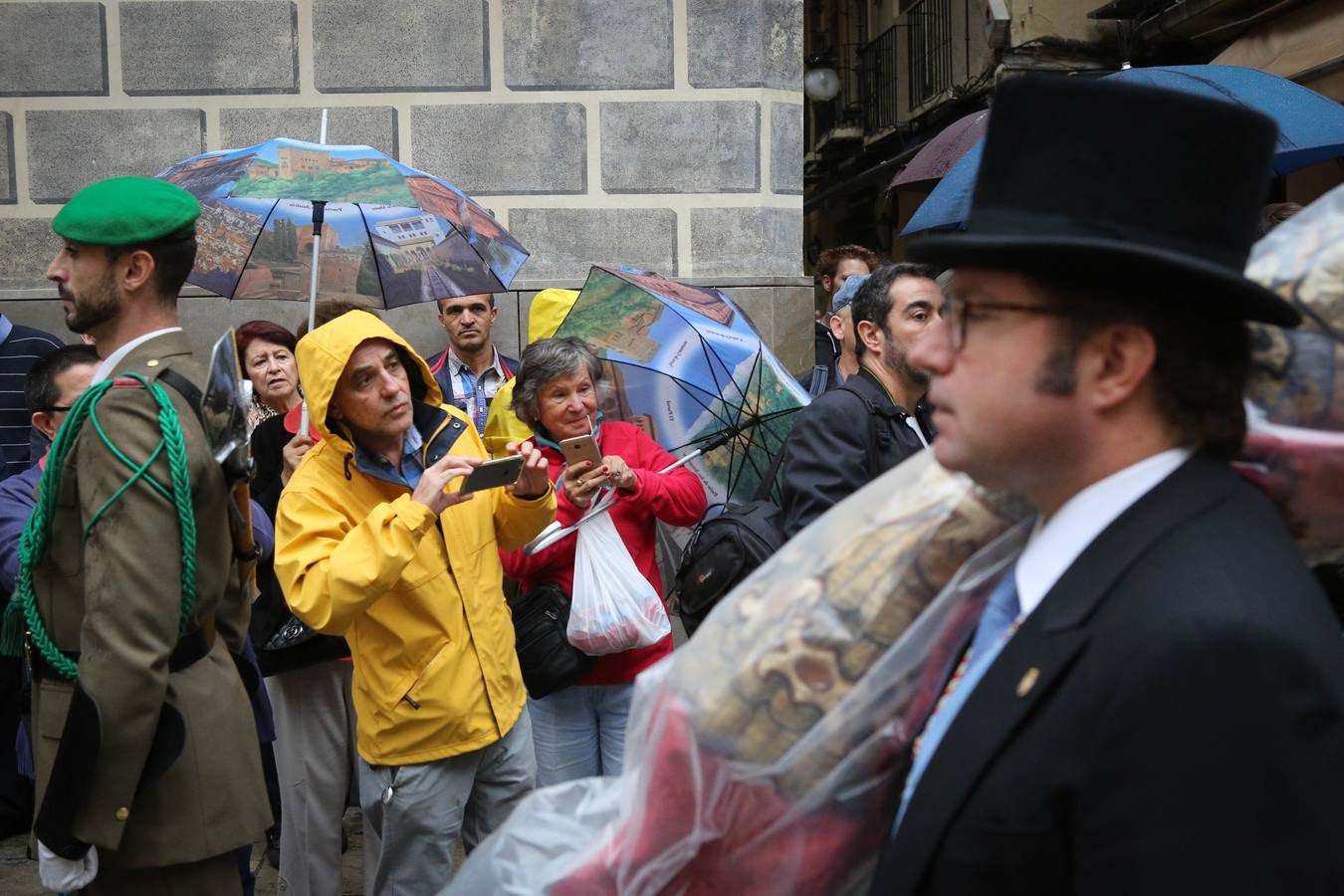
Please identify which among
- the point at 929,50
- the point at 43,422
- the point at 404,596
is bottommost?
the point at 404,596

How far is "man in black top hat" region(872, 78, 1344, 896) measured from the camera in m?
1.19

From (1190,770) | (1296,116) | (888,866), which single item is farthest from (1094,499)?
(1296,116)

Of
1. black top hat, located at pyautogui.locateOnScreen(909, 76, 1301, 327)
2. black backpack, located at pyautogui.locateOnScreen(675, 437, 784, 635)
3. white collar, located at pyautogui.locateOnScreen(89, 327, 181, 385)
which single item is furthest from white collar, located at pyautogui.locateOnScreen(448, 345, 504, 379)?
black top hat, located at pyautogui.locateOnScreen(909, 76, 1301, 327)

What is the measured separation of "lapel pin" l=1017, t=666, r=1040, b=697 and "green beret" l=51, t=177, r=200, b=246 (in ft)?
7.36

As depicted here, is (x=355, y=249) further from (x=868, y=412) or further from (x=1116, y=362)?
(x=1116, y=362)

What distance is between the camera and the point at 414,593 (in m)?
3.41

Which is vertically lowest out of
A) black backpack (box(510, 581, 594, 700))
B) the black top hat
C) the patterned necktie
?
black backpack (box(510, 581, 594, 700))

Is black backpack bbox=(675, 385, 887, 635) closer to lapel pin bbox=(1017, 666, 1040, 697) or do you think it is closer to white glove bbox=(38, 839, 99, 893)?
white glove bbox=(38, 839, 99, 893)

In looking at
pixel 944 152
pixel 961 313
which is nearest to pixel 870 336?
pixel 961 313

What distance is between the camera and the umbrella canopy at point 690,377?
427 centimetres

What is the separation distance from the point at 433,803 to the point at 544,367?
4.36 ft

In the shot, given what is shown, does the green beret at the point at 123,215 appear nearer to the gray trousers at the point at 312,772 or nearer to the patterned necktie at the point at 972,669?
the gray trousers at the point at 312,772

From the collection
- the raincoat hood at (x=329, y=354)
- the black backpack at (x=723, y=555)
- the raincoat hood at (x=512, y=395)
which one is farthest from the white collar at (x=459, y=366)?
the black backpack at (x=723, y=555)

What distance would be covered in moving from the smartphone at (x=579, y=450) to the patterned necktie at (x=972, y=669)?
2373 millimetres
